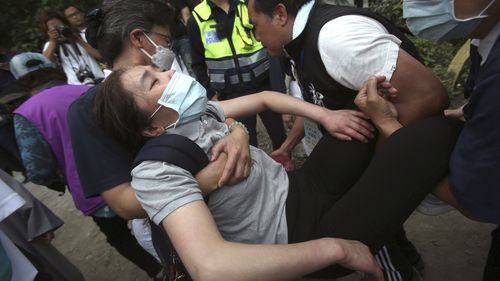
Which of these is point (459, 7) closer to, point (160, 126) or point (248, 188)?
point (248, 188)

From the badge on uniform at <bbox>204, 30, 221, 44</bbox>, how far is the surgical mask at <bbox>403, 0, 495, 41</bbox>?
1.71m

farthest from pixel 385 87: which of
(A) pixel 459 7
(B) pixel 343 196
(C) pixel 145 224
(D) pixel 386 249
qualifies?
(C) pixel 145 224

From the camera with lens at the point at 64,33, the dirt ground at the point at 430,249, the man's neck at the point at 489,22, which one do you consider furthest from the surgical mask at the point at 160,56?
the camera with lens at the point at 64,33

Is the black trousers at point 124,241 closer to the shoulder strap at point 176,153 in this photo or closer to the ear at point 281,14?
the shoulder strap at point 176,153

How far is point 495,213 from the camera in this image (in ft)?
3.69

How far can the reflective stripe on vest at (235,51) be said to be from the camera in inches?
112

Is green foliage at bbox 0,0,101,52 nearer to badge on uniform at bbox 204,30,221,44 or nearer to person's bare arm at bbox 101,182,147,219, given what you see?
badge on uniform at bbox 204,30,221,44

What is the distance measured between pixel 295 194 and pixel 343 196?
20 cm

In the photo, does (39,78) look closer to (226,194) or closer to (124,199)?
(124,199)

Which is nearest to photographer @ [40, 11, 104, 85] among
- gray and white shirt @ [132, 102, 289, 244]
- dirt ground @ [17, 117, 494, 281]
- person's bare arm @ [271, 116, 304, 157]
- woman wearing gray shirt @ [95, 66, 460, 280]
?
dirt ground @ [17, 117, 494, 281]

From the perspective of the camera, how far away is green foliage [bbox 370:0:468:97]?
13.4 ft

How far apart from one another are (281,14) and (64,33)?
2976mm

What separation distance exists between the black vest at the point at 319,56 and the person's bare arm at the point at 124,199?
3.08ft

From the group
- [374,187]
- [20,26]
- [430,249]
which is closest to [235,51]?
[374,187]
